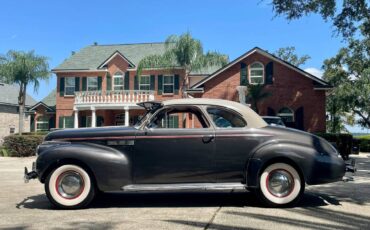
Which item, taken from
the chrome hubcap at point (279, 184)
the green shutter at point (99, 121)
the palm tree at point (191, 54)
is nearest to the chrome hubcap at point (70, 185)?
the chrome hubcap at point (279, 184)

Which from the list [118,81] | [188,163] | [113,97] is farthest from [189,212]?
[118,81]

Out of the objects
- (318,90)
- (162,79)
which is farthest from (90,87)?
(318,90)

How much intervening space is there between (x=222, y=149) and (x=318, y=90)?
23.3 m

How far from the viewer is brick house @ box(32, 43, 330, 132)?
28203 mm

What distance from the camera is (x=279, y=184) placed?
6.42 metres

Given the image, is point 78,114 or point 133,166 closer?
point 133,166

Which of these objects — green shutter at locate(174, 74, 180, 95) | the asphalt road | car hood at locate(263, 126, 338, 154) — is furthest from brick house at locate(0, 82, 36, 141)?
car hood at locate(263, 126, 338, 154)

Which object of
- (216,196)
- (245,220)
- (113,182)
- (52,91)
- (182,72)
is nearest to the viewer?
(245,220)

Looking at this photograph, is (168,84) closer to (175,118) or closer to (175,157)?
(175,118)

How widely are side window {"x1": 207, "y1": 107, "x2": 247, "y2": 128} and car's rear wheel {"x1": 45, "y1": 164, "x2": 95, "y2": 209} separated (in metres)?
2.22

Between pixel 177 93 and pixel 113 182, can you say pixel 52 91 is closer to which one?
pixel 177 93

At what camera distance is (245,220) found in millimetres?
5438

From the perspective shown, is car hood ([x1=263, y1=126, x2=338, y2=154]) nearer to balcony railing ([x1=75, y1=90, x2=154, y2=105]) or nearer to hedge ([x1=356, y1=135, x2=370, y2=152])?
hedge ([x1=356, y1=135, x2=370, y2=152])

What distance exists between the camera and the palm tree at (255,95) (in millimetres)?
27438
